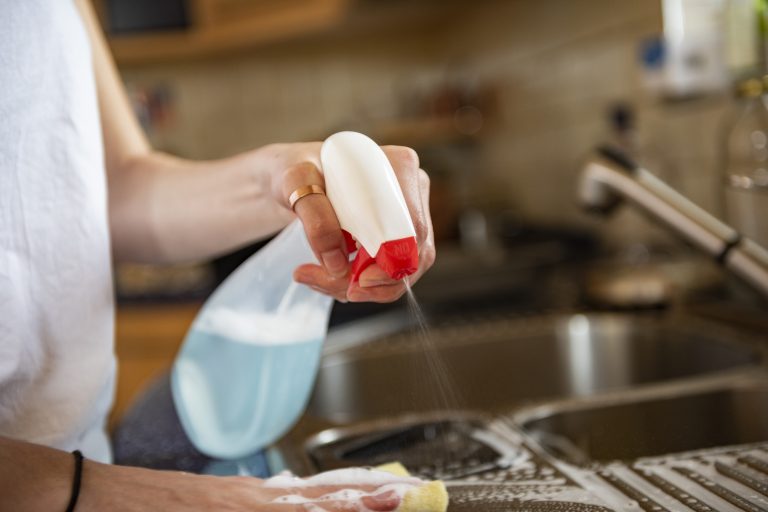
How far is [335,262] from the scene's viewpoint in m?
0.52

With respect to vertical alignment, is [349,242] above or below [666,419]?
above

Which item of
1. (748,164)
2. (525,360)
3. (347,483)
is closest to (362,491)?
(347,483)

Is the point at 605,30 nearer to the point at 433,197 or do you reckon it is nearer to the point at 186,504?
the point at 433,197

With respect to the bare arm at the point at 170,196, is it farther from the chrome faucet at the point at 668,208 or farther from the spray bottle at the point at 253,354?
the chrome faucet at the point at 668,208

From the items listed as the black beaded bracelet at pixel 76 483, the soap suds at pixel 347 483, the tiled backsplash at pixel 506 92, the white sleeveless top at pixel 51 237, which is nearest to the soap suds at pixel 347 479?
the soap suds at pixel 347 483

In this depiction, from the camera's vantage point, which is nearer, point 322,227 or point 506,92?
point 322,227

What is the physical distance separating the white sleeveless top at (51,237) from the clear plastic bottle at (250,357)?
0.09 metres

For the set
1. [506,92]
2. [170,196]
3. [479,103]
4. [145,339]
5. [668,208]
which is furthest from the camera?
[479,103]

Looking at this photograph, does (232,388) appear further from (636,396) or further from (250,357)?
(636,396)

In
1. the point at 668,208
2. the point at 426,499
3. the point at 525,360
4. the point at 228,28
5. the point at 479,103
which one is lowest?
the point at 525,360

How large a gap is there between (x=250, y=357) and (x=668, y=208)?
51 centimetres

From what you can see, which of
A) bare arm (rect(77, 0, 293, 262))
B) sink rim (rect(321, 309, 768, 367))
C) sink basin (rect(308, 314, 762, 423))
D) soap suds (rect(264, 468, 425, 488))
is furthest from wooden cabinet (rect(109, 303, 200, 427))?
soap suds (rect(264, 468, 425, 488))

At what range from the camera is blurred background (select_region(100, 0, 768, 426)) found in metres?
1.31

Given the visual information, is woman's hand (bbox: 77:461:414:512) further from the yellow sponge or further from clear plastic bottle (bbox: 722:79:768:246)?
clear plastic bottle (bbox: 722:79:768:246)
